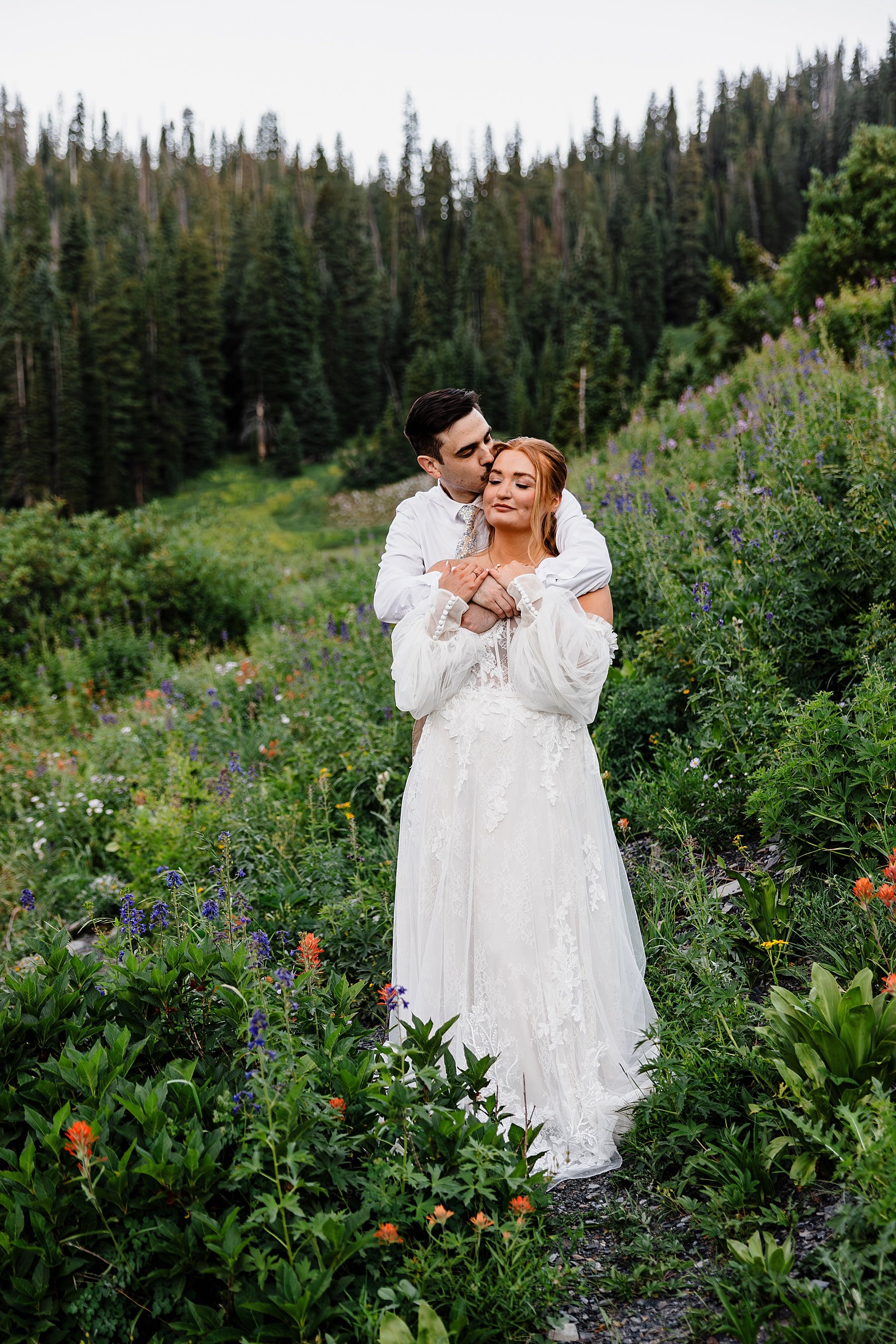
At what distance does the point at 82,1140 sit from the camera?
1.98 meters

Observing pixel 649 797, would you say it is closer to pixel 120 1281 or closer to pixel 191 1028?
pixel 191 1028

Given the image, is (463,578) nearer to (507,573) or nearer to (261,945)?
(507,573)

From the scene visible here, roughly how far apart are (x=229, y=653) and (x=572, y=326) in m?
47.2

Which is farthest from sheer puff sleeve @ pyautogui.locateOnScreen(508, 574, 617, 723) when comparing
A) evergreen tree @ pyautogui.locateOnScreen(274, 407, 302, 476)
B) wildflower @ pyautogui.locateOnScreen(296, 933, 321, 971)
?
evergreen tree @ pyautogui.locateOnScreen(274, 407, 302, 476)

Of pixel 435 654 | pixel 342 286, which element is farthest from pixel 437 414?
pixel 342 286

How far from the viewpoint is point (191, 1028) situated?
2.84 m

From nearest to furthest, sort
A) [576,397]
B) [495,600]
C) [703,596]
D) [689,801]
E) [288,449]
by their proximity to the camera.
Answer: [495,600] < [689,801] < [703,596] < [576,397] < [288,449]

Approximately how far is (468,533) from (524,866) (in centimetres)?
128

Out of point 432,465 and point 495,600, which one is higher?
point 432,465

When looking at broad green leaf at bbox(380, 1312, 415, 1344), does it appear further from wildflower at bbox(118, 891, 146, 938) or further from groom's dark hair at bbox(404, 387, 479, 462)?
groom's dark hair at bbox(404, 387, 479, 462)

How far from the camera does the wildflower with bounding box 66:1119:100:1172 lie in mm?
1969

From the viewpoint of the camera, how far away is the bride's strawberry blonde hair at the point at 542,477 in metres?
3.18

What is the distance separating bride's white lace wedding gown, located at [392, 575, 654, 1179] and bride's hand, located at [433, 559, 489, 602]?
0.05m

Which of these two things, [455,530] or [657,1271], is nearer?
[657,1271]
